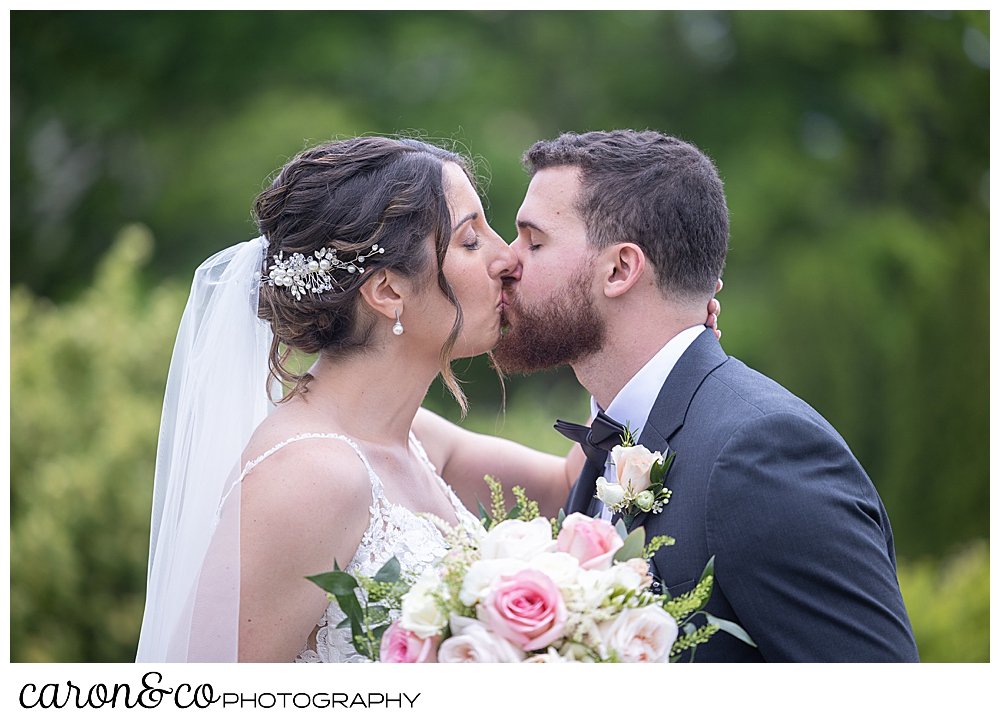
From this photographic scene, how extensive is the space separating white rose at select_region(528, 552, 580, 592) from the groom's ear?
1330 millimetres

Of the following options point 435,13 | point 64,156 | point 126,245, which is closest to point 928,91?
point 435,13

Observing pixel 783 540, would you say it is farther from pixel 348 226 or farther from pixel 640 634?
pixel 348 226

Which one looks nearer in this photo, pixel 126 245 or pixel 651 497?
pixel 651 497

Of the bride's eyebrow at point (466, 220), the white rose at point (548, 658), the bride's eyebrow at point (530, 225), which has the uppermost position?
the bride's eyebrow at point (466, 220)

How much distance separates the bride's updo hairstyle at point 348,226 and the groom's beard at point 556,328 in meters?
0.28

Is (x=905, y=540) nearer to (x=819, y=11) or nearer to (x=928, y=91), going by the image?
(x=928, y=91)

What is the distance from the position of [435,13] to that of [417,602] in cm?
1043

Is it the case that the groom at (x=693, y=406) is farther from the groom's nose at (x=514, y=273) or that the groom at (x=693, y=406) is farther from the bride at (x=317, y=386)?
the bride at (x=317, y=386)

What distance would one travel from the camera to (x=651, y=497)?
8.24ft

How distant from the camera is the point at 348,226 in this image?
2.96 m

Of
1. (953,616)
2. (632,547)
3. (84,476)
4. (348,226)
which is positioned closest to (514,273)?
(348,226)

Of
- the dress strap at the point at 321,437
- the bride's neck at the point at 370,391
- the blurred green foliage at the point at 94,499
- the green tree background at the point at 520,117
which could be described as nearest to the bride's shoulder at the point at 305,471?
the dress strap at the point at 321,437

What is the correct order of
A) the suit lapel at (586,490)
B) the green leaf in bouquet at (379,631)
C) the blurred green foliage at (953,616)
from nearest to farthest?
the green leaf in bouquet at (379,631) → the suit lapel at (586,490) → the blurred green foliage at (953,616)

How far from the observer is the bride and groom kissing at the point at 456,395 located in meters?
2.36
